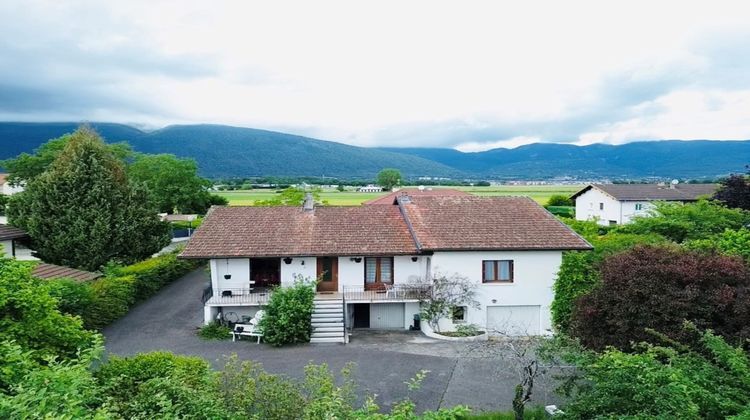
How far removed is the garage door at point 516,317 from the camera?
930 inches

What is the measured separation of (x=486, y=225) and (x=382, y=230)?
17.3ft

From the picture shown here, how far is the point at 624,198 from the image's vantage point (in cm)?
5788

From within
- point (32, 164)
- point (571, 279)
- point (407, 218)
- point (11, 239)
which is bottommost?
point (571, 279)

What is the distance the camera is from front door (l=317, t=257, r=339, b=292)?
2416 centimetres

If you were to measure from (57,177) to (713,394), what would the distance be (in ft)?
108

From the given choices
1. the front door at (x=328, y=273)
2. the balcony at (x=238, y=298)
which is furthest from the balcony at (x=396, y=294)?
the balcony at (x=238, y=298)

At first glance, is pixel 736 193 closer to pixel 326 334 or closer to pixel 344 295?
pixel 344 295

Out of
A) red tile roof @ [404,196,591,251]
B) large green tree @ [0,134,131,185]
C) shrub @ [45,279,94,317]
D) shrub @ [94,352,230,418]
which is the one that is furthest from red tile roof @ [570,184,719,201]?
large green tree @ [0,134,131,185]

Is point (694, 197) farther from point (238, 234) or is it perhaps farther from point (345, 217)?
point (238, 234)

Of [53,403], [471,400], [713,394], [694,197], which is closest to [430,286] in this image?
[471,400]

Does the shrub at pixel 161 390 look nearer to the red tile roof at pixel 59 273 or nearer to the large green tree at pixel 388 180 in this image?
the red tile roof at pixel 59 273

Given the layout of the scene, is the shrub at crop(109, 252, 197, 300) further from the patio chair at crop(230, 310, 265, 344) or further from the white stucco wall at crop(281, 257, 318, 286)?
the white stucco wall at crop(281, 257, 318, 286)

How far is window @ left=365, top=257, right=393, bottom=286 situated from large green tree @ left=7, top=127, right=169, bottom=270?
16.2 meters

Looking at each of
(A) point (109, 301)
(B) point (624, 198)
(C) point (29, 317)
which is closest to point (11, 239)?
(A) point (109, 301)
